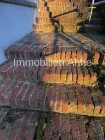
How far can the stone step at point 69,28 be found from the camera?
3062 millimetres

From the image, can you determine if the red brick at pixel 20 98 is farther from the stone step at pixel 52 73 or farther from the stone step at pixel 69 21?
the stone step at pixel 69 21

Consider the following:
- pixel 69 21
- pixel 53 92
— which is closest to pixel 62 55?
pixel 53 92

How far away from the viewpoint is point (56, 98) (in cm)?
140

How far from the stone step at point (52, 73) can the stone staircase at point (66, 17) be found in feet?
5.16

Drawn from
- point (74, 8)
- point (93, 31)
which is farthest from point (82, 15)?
point (93, 31)

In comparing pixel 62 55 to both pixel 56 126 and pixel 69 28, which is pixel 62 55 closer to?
pixel 56 126

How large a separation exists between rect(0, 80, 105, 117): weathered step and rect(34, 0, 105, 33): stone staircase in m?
1.90

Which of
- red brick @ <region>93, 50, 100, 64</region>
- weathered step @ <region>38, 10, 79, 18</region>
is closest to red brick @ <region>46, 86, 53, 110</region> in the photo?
red brick @ <region>93, 50, 100, 64</region>

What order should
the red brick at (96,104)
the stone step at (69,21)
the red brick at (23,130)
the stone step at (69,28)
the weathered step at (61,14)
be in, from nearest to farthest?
1. the red brick at (23,130)
2. the red brick at (96,104)
3. the stone step at (69,28)
4. the stone step at (69,21)
5. the weathered step at (61,14)

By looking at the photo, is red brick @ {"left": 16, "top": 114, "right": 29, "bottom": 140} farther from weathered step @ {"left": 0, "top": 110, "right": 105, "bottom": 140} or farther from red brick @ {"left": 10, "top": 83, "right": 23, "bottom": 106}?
red brick @ {"left": 10, "top": 83, "right": 23, "bottom": 106}

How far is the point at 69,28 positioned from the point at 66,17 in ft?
1.21

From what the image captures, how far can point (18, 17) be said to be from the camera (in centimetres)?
242

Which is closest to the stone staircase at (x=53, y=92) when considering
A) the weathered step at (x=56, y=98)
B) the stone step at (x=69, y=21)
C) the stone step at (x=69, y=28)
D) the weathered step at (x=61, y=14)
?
the weathered step at (x=56, y=98)

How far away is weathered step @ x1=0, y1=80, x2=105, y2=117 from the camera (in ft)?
4.39
